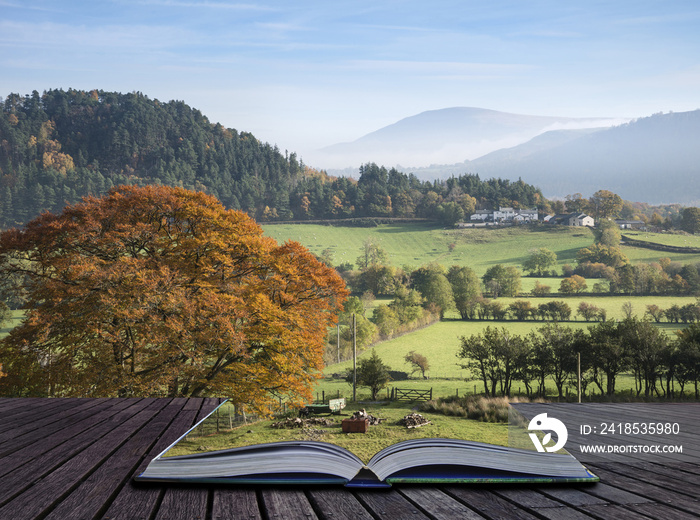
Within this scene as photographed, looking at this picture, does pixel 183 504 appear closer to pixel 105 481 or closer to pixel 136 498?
pixel 136 498

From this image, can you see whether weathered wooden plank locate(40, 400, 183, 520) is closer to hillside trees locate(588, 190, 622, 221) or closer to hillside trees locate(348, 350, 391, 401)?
hillside trees locate(348, 350, 391, 401)

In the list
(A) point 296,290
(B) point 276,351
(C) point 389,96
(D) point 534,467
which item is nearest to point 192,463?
(D) point 534,467

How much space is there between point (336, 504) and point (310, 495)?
0.32 feet

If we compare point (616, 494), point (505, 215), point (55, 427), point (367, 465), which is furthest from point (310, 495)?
point (505, 215)

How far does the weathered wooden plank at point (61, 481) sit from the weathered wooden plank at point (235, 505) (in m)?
0.51

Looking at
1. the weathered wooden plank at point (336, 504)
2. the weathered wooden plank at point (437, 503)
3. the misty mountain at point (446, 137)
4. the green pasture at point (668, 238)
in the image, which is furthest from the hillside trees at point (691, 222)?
the weathered wooden plank at point (336, 504)

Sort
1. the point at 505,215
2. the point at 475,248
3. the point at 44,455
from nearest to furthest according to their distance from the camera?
the point at 44,455, the point at 475,248, the point at 505,215

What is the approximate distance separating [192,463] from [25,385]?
8.81 meters

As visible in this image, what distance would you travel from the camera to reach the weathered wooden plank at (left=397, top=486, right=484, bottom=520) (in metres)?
1.38

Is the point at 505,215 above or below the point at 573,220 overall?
above

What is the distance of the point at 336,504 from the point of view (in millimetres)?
1446

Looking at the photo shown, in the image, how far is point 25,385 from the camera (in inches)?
344

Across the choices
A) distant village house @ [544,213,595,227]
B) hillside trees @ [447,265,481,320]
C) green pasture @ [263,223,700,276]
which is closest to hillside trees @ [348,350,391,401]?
hillside trees @ [447,265,481,320]

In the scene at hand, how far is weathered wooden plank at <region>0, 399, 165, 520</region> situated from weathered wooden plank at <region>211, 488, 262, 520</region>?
0.51 meters
